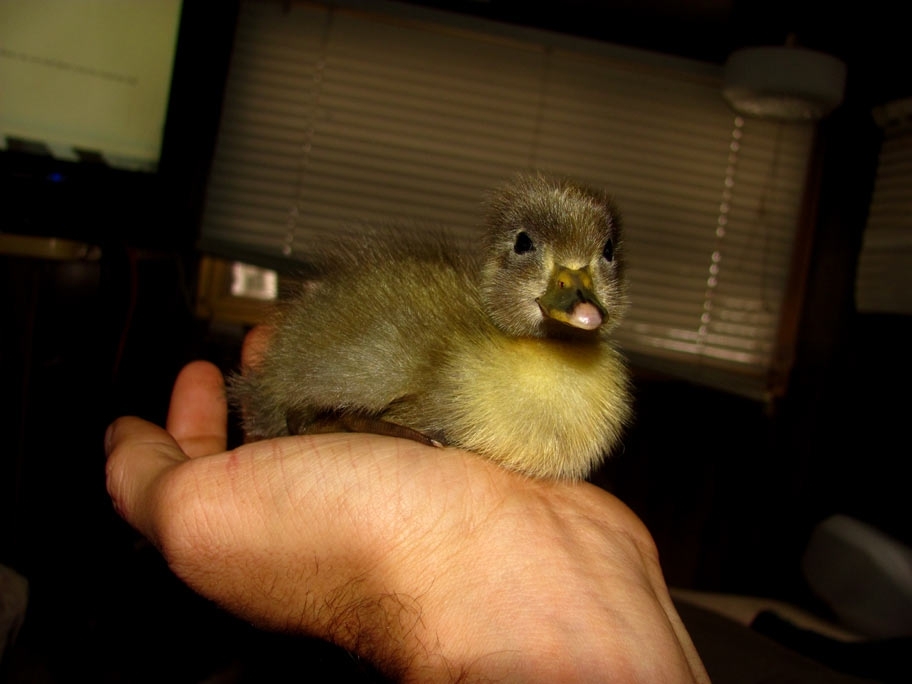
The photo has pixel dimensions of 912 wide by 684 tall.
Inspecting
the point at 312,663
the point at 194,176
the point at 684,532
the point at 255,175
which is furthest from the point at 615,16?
the point at 312,663

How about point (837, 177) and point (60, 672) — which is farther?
point (837, 177)

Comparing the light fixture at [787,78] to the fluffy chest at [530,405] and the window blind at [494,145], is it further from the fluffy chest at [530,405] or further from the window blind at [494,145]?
the fluffy chest at [530,405]

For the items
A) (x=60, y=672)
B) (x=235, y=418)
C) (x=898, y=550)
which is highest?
(x=235, y=418)

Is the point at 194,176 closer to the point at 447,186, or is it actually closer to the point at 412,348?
the point at 447,186

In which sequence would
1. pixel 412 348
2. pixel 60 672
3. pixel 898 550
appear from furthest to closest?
pixel 898 550, pixel 60 672, pixel 412 348

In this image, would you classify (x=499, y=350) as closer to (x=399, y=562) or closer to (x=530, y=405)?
(x=530, y=405)

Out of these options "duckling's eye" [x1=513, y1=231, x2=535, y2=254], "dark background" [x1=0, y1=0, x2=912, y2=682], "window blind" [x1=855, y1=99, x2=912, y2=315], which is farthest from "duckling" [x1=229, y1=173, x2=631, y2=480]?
"window blind" [x1=855, y1=99, x2=912, y2=315]

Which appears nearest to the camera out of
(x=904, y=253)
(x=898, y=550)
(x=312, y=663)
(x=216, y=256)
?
(x=312, y=663)
